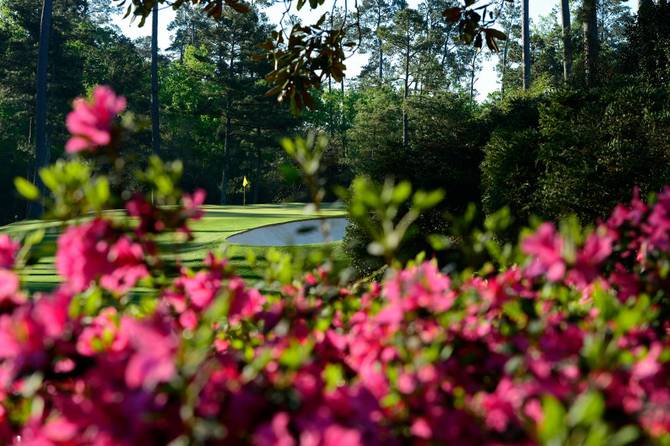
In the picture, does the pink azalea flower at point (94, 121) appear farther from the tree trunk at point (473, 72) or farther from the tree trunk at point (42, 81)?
the tree trunk at point (473, 72)

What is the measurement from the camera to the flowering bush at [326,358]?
1.03 meters

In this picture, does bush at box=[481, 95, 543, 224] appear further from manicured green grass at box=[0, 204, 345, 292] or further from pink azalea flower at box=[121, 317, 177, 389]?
pink azalea flower at box=[121, 317, 177, 389]

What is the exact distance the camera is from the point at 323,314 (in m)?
1.69

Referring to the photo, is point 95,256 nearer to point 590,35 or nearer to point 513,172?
point 513,172

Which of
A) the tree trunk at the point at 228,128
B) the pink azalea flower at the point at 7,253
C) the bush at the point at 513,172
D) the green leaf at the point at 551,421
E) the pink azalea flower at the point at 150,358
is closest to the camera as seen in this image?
the green leaf at the point at 551,421

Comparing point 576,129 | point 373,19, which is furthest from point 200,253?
point 373,19

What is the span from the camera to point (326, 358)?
1.55 m

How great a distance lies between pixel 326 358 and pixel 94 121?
721 millimetres

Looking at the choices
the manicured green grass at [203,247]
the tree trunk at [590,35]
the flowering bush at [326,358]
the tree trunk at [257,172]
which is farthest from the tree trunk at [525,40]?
the flowering bush at [326,358]

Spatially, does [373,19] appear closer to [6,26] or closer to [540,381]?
[6,26]

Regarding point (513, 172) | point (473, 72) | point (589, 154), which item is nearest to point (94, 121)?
point (589, 154)

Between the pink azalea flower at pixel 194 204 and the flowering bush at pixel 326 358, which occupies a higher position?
the pink azalea flower at pixel 194 204

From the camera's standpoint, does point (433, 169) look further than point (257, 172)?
No

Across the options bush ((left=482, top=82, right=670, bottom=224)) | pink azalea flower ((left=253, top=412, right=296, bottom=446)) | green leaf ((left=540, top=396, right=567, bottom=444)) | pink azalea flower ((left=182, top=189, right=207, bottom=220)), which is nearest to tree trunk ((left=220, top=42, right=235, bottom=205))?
bush ((left=482, top=82, right=670, bottom=224))
